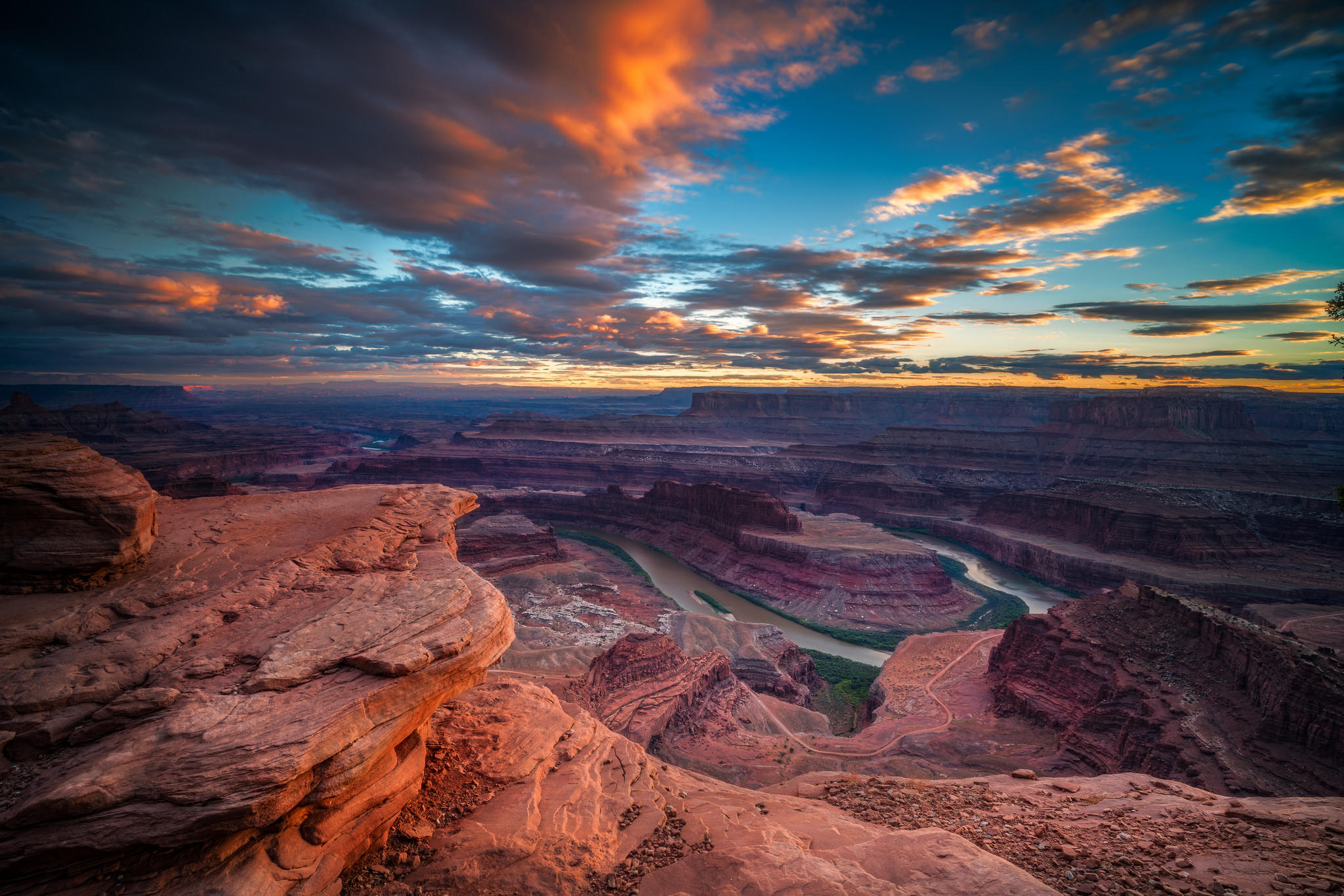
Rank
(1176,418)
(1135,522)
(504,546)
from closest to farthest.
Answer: (504,546), (1135,522), (1176,418)

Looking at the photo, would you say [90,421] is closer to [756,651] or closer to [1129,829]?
[756,651]

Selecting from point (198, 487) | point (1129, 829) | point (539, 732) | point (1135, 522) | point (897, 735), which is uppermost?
point (1129, 829)

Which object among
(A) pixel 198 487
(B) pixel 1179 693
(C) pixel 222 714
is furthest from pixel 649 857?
(A) pixel 198 487

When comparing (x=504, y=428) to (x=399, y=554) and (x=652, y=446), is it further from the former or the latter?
(x=399, y=554)

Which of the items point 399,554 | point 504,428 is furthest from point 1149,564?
point 504,428

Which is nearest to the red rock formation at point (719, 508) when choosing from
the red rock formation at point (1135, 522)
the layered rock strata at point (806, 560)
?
the layered rock strata at point (806, 560)

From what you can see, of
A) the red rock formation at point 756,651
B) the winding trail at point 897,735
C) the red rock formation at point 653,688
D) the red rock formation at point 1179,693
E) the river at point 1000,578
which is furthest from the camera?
the river at point 1000,578

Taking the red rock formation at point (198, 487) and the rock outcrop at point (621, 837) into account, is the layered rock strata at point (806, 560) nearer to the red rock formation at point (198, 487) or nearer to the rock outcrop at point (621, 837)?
the rock outcrop at point (621, 837)
